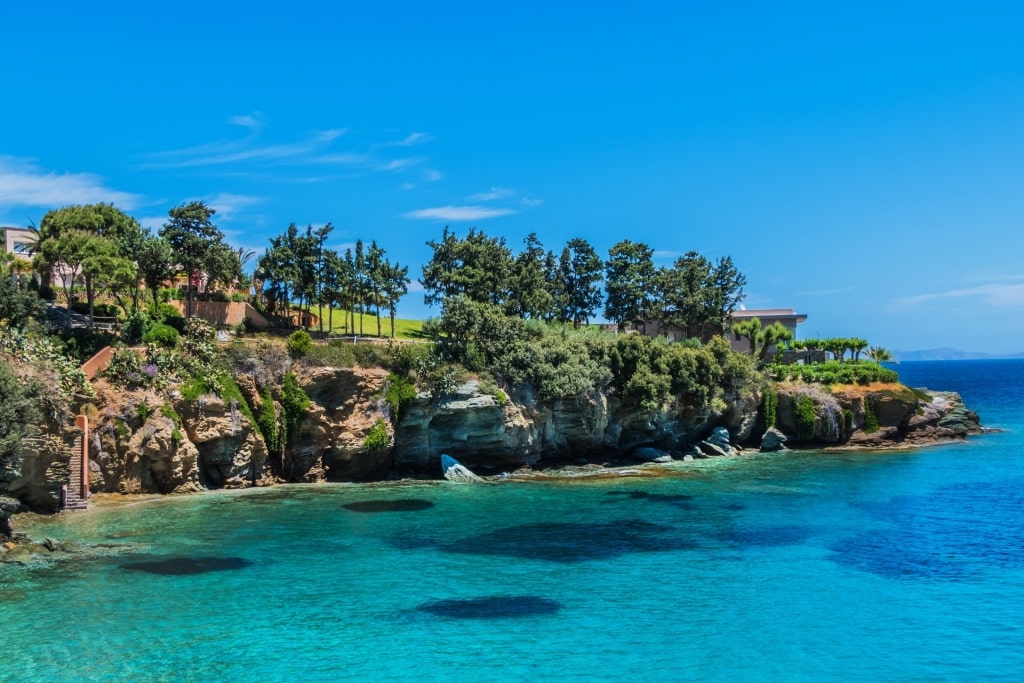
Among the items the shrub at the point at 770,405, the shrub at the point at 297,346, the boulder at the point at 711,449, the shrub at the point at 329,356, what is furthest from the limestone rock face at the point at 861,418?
the shrub at the point at 297,346

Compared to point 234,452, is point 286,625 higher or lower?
lower

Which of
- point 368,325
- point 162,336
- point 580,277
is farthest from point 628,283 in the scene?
point 162,336

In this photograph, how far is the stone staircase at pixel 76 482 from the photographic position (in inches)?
1435

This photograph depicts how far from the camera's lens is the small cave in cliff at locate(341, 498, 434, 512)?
3838 centimetres

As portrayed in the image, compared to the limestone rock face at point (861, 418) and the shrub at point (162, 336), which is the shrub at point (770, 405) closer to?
the limestone rock face at point (861, 418)

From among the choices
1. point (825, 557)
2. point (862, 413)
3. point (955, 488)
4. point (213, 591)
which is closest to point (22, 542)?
point (213, 591)

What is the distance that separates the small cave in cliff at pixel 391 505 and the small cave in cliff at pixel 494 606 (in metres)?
14.1

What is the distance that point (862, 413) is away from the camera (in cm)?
6438

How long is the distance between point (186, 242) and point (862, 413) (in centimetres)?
5413

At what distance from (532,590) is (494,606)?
6.75 ft

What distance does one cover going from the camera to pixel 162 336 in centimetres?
4381

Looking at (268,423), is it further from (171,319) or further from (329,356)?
(171,319)

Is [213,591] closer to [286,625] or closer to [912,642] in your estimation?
[286,625]

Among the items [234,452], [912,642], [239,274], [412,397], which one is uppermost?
[239,274]
